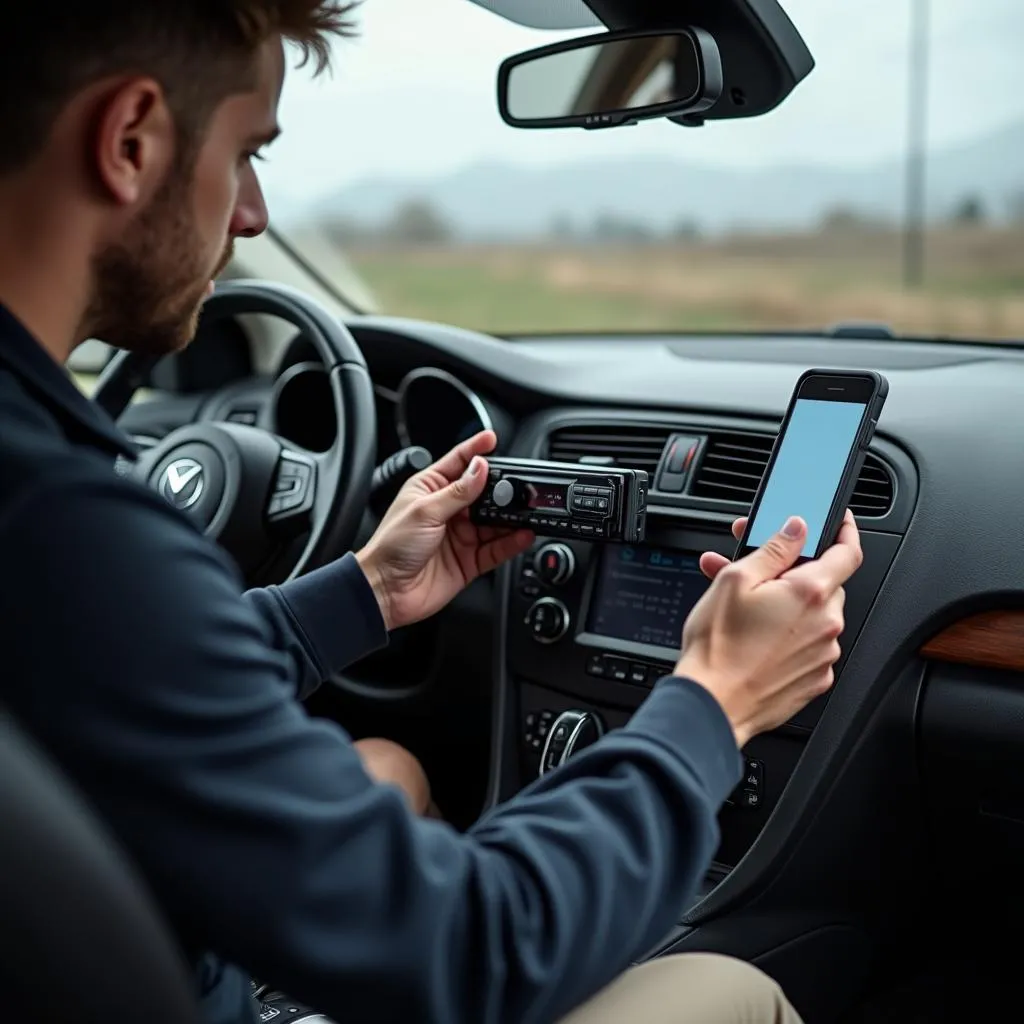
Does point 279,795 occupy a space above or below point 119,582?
below

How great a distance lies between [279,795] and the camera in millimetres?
797

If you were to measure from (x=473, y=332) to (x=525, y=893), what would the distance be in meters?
1.68

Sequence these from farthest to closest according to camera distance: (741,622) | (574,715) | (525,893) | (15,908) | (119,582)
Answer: (574,715) < (741,622) < (525,893) < (119,582) < (15,908)

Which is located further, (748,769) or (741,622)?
(748,769)

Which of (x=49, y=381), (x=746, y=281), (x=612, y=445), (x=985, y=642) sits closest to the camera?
(x=49, y=381)

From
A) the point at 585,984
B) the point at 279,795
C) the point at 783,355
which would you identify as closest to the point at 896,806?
the point at 783,355

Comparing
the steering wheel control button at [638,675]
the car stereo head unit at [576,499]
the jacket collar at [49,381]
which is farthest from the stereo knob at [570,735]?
the jacket collar at [49,381]

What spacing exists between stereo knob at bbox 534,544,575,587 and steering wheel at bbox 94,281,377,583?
288mm

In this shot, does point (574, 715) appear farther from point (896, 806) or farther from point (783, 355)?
point (783, 355)

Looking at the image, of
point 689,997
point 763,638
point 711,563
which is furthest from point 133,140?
point 689,997

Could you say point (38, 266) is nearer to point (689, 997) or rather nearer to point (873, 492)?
point (689, 997)

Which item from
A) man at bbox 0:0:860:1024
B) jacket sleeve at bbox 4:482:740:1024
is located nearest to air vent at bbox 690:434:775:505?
man at bbox 0:0:860:1024

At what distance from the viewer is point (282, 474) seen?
7.13 ft

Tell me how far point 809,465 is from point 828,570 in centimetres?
36
